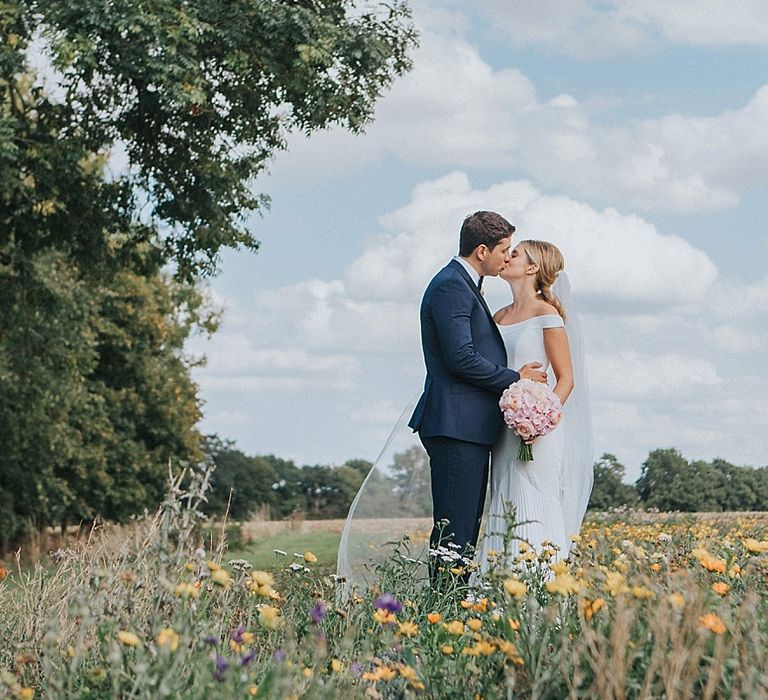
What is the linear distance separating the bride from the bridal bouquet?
373 millimetres

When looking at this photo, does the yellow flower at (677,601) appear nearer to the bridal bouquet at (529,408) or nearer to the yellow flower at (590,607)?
the yellow flower at (590,607)

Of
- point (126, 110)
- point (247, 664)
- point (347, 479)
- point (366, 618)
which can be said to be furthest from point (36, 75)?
point (347, 479)

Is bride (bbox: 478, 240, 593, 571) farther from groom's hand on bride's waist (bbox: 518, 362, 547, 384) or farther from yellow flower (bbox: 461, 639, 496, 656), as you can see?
yellow flower (bbox: 461, 639, 496, 656)

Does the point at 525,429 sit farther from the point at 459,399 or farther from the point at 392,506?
the point at 392,506

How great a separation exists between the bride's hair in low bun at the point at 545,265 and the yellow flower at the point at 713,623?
3.97 meters

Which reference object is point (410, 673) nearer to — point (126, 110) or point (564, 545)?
point (564, 545)

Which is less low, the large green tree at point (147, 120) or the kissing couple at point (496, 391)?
the large green tree at point (147, 120)

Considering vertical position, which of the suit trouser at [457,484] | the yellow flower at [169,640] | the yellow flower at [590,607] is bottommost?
the yellow flower at [169,640]

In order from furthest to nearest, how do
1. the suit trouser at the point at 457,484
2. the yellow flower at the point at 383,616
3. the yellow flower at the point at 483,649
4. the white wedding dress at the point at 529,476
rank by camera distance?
1. the white wedding dress at the point at 529,476
2. the suit trouser at the point at 457,484
3. the yellow flower at the point at 383,616
4. the yellow flower at the point at 483,649

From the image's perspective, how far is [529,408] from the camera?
243 inches

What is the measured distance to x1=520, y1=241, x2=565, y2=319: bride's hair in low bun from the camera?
271 inches

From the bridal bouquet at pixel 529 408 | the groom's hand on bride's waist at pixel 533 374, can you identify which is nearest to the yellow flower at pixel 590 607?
the bridal bouquet at pixel 529 408

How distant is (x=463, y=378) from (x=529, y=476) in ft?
2.65

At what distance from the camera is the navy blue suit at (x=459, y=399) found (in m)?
6.33
